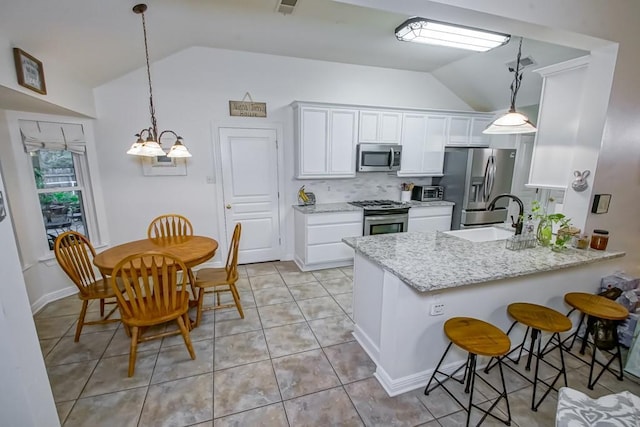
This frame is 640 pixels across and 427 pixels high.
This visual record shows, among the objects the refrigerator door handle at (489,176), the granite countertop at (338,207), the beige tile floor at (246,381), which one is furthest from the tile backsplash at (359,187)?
the beige tile floor at (246,381)

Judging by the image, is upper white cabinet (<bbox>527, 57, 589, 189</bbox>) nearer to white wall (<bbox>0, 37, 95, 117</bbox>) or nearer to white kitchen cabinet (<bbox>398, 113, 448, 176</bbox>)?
white kitchen cabinet (<bbox>398, 113, 448, 176</bbox>)

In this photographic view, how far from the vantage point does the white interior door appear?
12.7ft

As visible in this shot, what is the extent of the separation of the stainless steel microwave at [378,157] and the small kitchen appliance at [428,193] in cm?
68

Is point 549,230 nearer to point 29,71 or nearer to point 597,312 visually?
point 597,312

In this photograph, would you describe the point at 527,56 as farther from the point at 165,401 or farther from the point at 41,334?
the point at 41,334

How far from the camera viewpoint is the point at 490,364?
2.10 meters

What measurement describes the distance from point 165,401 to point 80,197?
2805mm

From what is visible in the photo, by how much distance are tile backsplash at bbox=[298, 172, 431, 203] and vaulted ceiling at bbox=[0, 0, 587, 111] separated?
1.67 metres

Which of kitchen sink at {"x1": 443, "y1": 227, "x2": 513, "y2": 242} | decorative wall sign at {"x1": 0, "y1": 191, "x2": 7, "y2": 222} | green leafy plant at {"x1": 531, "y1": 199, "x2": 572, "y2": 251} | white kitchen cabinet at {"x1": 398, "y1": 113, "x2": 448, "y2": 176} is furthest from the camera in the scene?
white kitchen cabinet at {"x1": 398, "y1": 113, "x2": 448, "y2": 176}

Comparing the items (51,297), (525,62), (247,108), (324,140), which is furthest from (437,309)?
(51,297)

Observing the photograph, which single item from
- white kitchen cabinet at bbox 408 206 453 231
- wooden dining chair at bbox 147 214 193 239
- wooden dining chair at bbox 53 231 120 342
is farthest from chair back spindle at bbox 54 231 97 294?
white kitchen cabinet at bbox 408 206 453 231

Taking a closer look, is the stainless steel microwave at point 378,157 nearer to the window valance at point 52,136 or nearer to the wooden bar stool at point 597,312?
the wooden bar stool at point 597,312

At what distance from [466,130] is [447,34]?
214 cm

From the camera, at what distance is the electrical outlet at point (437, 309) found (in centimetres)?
181
